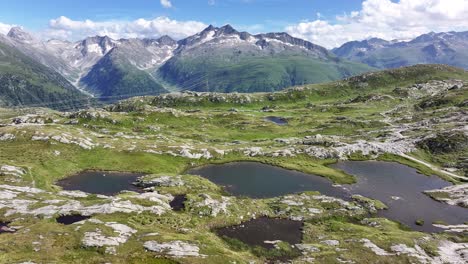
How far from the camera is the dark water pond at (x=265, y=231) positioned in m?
70.8

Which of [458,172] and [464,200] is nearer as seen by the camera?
[464,200]

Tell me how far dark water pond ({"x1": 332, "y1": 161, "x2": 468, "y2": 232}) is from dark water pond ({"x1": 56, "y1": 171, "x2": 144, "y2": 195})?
68.6 meters

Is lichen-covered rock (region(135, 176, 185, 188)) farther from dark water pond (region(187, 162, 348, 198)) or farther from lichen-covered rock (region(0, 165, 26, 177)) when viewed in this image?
lichen-covered rock (region(0, 165, 26, 177))

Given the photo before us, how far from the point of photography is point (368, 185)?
372 feet

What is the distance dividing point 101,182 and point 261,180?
5020cm

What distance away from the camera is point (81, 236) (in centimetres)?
6062

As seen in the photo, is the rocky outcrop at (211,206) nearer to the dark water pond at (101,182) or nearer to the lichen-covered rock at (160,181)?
the lichen-covered rock at (160,181)

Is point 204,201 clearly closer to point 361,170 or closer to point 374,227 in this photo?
point 374,227

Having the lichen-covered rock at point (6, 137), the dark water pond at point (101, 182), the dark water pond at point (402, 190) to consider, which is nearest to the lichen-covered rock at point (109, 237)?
the dark water pond at point (101, 182)

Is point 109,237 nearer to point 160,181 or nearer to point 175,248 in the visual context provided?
point 175,248

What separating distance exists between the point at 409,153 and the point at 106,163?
400ft

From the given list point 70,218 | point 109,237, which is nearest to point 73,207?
point 70,218

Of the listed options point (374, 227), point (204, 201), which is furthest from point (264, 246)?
point (374, 227)

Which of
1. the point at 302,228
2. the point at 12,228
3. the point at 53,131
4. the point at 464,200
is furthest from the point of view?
the point at 53,131
